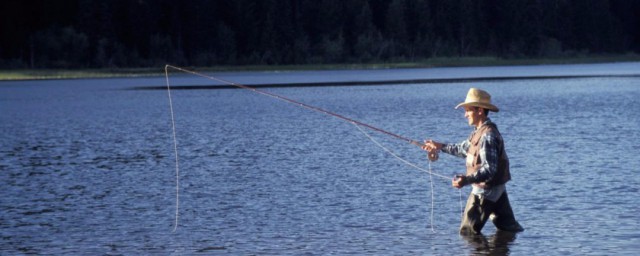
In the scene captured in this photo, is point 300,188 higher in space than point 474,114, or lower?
lower

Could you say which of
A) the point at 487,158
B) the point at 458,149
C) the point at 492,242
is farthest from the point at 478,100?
the point at 492,242

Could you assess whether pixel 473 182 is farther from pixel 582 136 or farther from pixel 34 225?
pixel 582 136

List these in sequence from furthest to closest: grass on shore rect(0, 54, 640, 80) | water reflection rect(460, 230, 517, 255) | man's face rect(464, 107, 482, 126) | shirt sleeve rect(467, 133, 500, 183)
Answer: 1. grass on shore rect(0, 54, 640, 80)
2. water reflection rect(460, 230, 517, 255)
3. man's face rect(464, 107, 482, 126)
4. shirt sleeve rect(467, 133, 500, 183)

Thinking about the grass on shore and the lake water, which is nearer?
the lake water

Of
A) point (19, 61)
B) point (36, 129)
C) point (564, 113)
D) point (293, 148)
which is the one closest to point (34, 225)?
point (293, 148)

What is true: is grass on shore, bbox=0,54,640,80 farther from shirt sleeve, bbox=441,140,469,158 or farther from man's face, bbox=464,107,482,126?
man's face, bbox=464,107,482,126

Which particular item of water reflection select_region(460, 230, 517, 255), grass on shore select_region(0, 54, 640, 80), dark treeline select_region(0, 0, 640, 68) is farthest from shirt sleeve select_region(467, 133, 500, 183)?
dark treeline select_region(0, 0, 640, 68)

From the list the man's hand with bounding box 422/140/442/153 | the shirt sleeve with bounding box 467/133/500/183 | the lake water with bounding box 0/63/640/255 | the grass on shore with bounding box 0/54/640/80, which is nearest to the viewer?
the shirt sleeve with bounding box 467/133/500/183

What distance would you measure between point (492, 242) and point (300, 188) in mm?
7192

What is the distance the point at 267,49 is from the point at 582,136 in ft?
349

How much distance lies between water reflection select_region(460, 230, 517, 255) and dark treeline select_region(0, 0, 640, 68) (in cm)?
11380

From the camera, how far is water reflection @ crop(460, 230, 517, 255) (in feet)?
45.7

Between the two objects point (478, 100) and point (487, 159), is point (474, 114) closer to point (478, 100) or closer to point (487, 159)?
point (478, 100)

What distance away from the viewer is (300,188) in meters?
21.2
